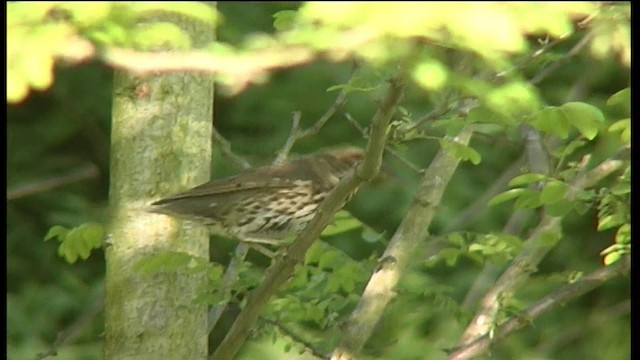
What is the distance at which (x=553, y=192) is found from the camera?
3859 millimetres

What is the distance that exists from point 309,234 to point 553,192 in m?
0.65

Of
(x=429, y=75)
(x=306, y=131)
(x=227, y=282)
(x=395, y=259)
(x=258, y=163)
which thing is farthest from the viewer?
(x=258, y=163)

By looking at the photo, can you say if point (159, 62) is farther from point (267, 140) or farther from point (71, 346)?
point (267, 140)

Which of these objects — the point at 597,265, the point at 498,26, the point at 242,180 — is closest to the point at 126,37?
the point at 498,26

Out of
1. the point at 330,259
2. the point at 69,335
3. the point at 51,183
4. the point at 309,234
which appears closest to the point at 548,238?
the point at 330,259

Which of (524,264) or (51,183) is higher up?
(51,183)

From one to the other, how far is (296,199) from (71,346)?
1691mm

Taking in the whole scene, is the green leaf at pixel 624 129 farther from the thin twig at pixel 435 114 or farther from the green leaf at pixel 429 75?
the green leaf at pixel 429 75

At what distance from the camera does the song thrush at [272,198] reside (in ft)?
17.2

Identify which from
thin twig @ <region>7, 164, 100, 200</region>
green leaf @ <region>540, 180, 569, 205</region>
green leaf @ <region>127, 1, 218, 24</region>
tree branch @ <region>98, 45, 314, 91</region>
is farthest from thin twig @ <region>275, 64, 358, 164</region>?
green leaf @ <region>127, 1, 218, 24</region>

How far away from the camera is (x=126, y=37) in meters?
2.61

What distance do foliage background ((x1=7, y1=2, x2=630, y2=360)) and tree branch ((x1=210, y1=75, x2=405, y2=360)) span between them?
2579 millimetres

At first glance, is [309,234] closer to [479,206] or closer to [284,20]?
[284,20]

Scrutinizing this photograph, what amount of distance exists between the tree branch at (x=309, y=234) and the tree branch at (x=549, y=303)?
0.60m
